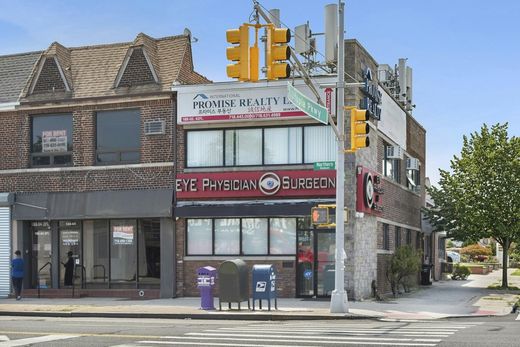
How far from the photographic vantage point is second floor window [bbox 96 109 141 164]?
26.2 m

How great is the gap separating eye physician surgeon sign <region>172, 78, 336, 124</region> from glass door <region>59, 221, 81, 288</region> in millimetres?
5699

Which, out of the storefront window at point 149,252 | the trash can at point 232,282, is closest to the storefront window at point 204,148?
the storefront window at point 149,252

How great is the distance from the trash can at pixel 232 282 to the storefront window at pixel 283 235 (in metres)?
3.84

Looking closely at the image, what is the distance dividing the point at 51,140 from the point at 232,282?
1046cm

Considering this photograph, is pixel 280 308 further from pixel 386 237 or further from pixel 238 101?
pixel 386 237

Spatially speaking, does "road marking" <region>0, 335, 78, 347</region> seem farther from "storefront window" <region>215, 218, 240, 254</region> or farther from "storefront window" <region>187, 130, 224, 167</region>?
"storefront window" <region>187, 130, 224, 167</region>

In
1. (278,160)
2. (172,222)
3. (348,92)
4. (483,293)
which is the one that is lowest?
(483,293)

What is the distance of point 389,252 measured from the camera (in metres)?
28.9

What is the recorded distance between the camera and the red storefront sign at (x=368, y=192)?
78.8ft

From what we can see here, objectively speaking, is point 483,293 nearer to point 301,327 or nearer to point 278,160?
point 278,160

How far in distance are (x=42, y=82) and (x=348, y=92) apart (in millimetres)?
A: 11419

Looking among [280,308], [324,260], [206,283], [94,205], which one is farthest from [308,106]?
[94,205]

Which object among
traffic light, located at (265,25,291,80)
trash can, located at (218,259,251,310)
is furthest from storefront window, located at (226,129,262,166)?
traffic light, located at (265,25,291,80)

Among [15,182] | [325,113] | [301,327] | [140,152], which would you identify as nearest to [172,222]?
[140,152]
